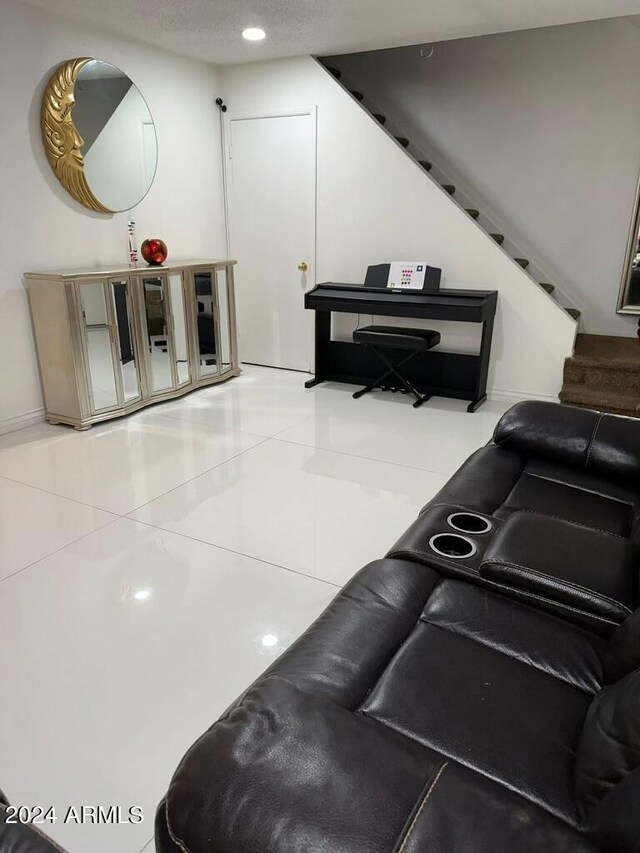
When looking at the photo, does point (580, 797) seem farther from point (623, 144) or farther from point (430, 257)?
point (623, 144)

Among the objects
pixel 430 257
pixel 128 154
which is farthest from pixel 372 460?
pixel 128 154

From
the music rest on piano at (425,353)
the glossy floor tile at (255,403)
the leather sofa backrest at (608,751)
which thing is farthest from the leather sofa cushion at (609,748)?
the music rest on piano at (425,353)

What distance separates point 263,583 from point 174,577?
A: 358 mm

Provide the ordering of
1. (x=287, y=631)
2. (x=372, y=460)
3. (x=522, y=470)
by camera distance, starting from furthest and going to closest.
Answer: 1. (x=372, y=460)
2. (x=522, y=470)
3. (x=287, y=631)

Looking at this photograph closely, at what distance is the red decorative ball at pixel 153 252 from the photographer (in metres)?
4.29

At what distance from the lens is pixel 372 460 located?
346 cm

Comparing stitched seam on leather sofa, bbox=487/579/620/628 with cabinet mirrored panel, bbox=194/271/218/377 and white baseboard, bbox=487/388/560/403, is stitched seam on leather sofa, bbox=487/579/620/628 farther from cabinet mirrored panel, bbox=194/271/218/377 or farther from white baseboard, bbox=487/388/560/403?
cabinet mirrored panel, bbox=194/271/218/377

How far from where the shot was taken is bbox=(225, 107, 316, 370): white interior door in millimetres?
4797

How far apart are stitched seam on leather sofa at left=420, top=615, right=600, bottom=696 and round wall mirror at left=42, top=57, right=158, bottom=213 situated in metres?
3.75

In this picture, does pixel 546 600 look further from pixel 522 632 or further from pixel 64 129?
pixel 64 129

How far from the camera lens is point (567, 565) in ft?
4.97

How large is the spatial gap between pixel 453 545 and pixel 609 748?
0.83 meters

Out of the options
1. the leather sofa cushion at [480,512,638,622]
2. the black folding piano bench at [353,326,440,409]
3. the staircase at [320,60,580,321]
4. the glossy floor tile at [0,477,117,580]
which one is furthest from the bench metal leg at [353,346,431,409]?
the leather sofa cushion at [480,512,638,622]

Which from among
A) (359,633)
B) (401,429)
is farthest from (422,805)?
(401,429)
